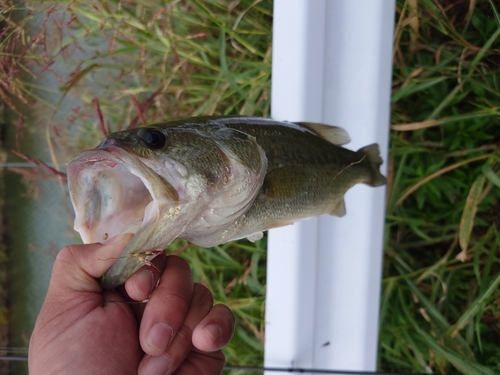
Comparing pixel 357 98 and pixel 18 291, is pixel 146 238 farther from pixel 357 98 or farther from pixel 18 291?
pixel 18 291

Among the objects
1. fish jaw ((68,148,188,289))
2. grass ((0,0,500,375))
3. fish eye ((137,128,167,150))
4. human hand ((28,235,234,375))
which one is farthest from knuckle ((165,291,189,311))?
grass ((0,0,500,375))

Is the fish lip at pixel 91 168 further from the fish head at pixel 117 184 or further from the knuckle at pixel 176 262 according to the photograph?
the knuckle at pixel 176 262

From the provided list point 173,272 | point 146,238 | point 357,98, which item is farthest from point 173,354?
point 357,98

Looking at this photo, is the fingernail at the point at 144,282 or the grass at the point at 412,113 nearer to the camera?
the fingernail at the point at 144,282

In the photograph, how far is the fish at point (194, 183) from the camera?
0.57 meters

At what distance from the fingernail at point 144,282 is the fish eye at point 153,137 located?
0.72 feet

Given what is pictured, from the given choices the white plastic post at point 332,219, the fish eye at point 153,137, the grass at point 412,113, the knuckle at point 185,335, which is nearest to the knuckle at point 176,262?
the knuckle at point 185,335

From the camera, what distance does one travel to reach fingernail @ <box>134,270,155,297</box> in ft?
2.20

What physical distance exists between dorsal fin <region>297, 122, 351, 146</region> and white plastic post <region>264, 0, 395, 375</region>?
0.91ft

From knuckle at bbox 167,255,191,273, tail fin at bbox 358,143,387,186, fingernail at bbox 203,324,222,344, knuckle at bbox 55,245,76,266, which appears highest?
tail fin at bbox 358,143,387,186

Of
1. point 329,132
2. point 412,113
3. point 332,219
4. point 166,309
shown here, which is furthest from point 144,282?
point 412,113

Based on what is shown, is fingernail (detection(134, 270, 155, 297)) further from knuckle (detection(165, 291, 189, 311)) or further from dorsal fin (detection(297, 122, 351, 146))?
dorsal fin (detection(297, 122, 351, 146))

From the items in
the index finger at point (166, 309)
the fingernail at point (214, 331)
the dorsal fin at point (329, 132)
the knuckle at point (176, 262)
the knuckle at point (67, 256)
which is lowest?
the fingernail at point (214, 331)

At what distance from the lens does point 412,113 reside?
1.44m
